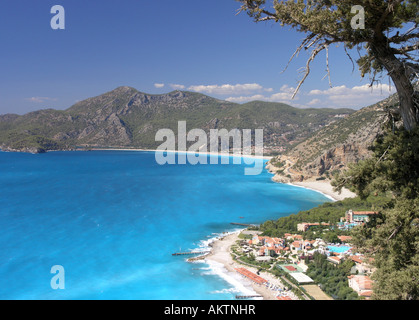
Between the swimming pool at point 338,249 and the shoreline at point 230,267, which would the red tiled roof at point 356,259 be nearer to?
the swimming pool at point 338,249

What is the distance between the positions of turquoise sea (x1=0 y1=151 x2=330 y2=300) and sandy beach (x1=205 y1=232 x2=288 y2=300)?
2.78 feet

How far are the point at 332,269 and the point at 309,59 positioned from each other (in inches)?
772

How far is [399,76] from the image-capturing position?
457cm

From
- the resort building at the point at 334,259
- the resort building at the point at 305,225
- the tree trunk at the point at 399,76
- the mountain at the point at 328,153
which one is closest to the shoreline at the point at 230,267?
the resort building at the point at 334,259

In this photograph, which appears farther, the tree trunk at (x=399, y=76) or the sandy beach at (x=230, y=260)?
the sandy beach at (x=230, y=260)

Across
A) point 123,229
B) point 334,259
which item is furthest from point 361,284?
point 123,229

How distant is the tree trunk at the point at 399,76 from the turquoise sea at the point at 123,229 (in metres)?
16.5

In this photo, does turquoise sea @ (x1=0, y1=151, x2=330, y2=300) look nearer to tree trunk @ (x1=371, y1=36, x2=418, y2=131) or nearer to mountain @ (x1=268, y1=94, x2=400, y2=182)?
mountain @ (x1=268, y1=94, x2=400, y2=182)

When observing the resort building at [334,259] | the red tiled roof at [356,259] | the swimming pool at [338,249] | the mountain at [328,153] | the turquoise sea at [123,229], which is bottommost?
the turquoise sea at [123,229]

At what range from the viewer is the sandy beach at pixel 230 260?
1891cm

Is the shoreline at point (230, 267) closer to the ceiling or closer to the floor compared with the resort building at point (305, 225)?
closer to the floor

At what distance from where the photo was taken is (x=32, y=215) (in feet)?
134

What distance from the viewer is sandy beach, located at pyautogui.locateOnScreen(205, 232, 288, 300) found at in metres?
18.9
